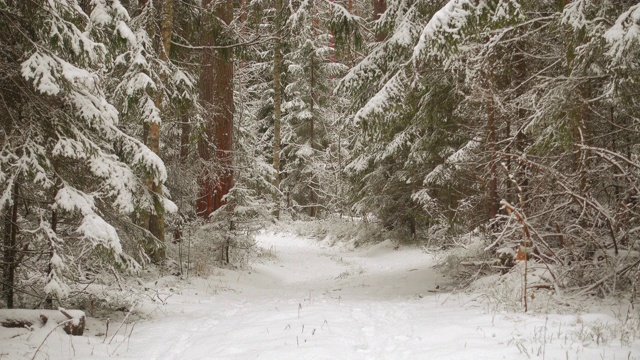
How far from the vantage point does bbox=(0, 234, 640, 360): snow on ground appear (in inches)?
179

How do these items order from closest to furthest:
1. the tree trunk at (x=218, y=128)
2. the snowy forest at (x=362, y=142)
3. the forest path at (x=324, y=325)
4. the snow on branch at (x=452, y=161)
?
the forest path at (x=324, y=325), the snowy forest at (x=362, y=142), the snow on branch at (x=452, y=161), the tree trunk at (x=218, y=128)

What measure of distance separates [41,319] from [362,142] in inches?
256

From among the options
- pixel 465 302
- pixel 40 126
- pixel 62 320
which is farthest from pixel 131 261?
pixel 465 302

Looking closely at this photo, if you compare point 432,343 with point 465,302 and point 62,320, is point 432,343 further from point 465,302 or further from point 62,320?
point 62,320

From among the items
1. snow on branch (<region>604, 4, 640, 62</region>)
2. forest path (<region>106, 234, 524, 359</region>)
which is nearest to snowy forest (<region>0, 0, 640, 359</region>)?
snow on branch (<region>604, 4, 640, 62</region>)

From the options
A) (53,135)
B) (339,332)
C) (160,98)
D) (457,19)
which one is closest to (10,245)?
(53,135)

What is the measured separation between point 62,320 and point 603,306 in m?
6.98

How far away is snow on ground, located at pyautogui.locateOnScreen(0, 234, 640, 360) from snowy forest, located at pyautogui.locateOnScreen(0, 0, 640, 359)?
82 millimetres

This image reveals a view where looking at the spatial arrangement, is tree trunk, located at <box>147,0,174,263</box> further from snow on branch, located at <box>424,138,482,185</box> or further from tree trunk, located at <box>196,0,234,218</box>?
snow on branch, located at <box>424,138,482,185</box>

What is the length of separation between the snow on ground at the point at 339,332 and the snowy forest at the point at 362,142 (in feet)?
0.27

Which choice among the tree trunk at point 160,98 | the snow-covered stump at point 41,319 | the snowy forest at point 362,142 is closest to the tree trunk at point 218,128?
the snowy forest at point 362,142

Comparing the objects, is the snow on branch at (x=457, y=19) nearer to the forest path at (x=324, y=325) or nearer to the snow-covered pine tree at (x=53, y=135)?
the forest path at (x=324, y=325)

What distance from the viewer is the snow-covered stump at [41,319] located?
512 cm

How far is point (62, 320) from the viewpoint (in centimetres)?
532
